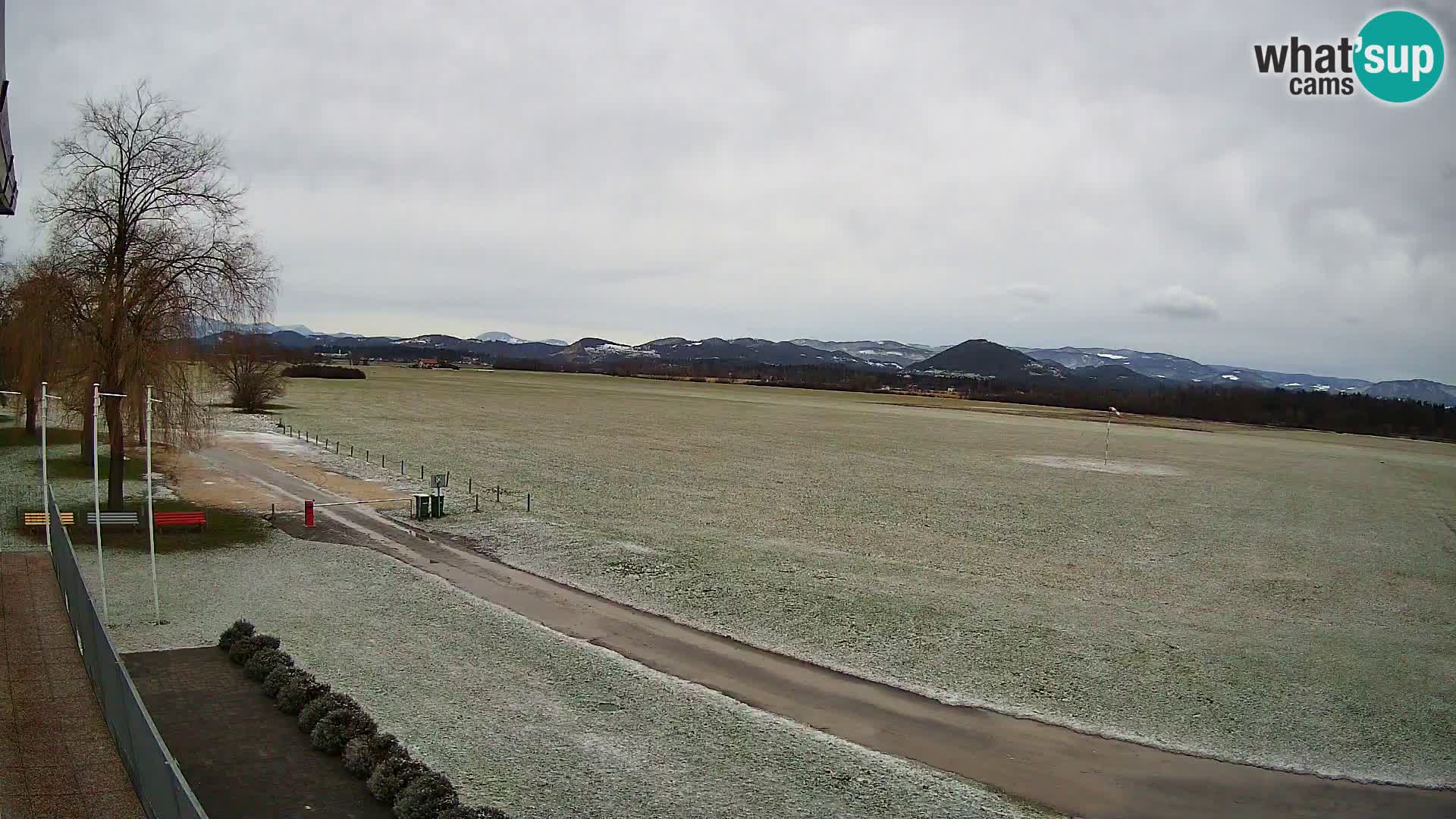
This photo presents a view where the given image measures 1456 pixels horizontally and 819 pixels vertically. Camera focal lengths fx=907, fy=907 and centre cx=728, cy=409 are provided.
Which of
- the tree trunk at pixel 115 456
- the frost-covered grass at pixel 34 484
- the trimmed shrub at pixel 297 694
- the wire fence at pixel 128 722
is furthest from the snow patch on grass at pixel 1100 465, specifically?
the wire fence at pixel 128 722

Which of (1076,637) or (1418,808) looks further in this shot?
(1076,637)

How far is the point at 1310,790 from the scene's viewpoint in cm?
1243

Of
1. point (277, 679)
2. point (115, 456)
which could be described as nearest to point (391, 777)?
point (277, 679)

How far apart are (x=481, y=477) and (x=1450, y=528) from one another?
1606 inches

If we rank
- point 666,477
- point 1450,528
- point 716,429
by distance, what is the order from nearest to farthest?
point 1450,528 < point 666,477 < point 716,429

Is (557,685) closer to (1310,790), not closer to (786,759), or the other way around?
(786,759)

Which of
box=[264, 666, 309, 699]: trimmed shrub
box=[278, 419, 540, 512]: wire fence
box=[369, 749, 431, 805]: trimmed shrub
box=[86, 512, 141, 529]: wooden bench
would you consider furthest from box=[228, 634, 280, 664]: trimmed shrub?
box=[278, 419, 540, 512]: wire fence

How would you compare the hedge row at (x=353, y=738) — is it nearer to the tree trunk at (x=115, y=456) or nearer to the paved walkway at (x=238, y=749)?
the paved walkway at (x=238, y=749)

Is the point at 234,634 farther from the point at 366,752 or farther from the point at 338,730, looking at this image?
the point at 366,752

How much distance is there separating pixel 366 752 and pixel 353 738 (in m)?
0.59

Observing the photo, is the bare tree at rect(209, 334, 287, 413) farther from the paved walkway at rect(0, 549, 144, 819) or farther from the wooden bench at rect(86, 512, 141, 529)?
the paved walkway at rect(0, 549, 144, 819)

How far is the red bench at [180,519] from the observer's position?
24.4 m

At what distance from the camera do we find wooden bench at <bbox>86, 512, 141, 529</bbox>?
23.6 m

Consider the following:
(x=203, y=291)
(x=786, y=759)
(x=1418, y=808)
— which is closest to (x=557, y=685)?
(x=786, y=759)
